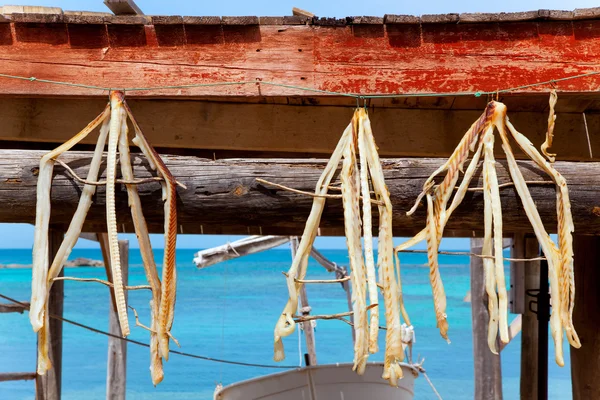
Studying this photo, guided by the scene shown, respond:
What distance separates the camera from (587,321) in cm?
459

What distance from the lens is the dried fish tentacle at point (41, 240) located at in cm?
292

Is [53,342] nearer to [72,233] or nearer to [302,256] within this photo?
[72,233]

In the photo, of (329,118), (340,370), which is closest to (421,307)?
(340,370)

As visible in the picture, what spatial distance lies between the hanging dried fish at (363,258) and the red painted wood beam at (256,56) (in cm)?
77

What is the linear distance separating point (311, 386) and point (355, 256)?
5135mm

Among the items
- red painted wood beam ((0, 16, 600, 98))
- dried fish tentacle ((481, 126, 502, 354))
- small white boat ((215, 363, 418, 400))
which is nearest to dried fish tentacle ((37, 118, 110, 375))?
red painted wood beam ((0, 16, 600, 98))

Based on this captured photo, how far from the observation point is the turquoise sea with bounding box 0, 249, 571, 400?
26.9m

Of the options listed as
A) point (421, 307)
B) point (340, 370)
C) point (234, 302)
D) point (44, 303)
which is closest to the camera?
point (44, 303)

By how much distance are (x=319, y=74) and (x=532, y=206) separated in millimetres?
1309

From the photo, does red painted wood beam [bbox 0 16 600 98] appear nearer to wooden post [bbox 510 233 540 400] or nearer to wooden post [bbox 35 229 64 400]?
wooden post [bbox 35 229 64 400]

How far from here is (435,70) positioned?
3.74 meters

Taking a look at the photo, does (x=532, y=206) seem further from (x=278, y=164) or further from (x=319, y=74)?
(x=319, y=74)

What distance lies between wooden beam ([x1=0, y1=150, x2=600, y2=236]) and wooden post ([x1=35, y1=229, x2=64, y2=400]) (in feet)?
7.99

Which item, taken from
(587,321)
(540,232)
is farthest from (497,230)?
(587,321)
